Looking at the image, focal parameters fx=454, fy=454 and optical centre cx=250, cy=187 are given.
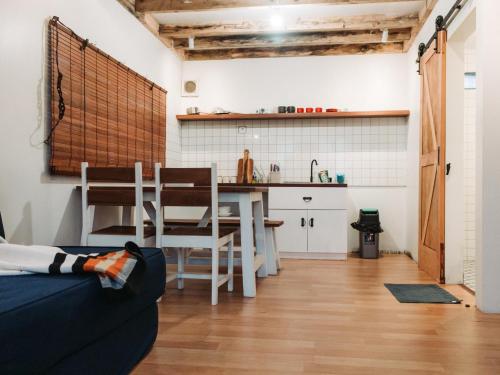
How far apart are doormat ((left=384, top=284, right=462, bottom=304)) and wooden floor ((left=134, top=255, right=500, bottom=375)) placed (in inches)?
3.4

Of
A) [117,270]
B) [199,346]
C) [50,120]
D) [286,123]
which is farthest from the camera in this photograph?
[286,123]

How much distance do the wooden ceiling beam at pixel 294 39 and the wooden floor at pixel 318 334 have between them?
10.1ft

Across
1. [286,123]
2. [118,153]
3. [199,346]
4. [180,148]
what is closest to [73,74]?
[118,153]

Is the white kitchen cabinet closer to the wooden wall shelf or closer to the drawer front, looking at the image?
the drawer front

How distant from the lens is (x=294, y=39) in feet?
18.1

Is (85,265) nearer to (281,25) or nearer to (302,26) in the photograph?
(281,25)

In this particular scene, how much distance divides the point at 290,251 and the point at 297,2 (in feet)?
8.64

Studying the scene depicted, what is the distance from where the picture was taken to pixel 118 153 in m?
4.05

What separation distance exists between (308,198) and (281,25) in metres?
1.91

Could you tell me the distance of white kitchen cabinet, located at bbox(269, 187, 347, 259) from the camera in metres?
5.10

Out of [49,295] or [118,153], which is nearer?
[49,295]

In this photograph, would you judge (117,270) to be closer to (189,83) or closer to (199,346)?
(199,346)

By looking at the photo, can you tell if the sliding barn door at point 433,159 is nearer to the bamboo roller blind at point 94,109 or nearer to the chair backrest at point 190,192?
the chair backrest at point 190,192

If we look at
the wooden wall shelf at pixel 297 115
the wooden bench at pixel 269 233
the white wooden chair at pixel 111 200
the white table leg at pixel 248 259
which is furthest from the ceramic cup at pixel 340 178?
the white wooden chair at pixel 111 200
